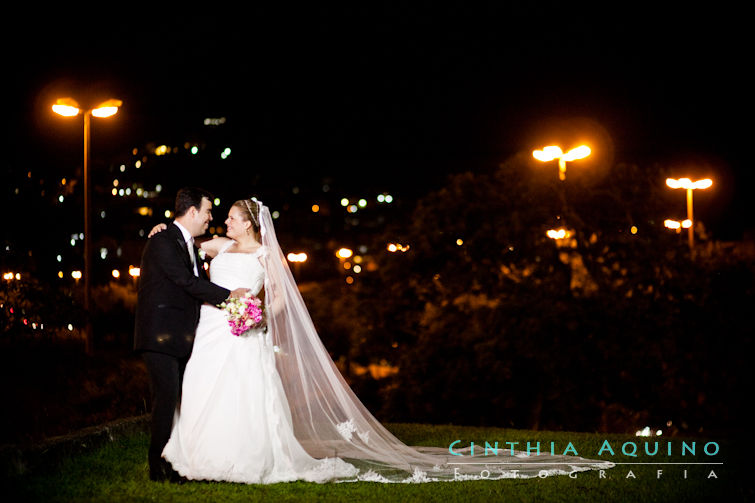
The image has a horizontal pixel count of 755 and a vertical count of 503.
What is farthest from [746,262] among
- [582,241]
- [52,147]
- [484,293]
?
[52,147]

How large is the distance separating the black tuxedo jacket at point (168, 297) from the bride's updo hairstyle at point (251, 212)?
2.77 ft

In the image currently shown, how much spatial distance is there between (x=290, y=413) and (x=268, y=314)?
101 centimetres

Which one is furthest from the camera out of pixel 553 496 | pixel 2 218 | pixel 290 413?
pixel 2 218

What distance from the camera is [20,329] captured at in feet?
34.7

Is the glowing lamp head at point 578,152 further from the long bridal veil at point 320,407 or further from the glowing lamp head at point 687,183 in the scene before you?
the long bridal veil at point 320,407

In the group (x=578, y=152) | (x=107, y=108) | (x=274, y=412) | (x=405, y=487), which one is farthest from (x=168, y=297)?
(x=578, y=152)

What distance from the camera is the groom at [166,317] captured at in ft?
22.2

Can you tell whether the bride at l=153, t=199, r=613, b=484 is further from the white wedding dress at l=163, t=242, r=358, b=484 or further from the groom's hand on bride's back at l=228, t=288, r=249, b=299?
the groom's hand on bride's back at l=228, t=288, r=249, b=299

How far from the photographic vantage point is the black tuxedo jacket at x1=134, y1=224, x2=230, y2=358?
22.3 feet

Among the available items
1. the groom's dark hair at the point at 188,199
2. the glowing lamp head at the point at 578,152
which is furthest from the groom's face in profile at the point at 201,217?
the glowing lamp head at the point at 578,152

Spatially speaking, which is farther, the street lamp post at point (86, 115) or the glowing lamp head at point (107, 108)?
the glowing lamp head at point (107, 108)

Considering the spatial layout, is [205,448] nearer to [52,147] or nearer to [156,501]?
[156,501]

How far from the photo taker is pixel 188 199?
23.7 ft

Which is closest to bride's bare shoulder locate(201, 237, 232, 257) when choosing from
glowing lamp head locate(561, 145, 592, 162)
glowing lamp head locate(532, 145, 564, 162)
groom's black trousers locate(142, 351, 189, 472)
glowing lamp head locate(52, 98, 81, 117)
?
groom's black trousers locate(142, 351, 189, 472)
